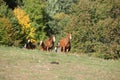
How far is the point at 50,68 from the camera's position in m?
15.6

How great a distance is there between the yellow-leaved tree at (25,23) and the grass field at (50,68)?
162 feet

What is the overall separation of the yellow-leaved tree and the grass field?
49.4 m

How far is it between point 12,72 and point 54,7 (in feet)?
209

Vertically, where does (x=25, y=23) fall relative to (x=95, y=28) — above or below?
above

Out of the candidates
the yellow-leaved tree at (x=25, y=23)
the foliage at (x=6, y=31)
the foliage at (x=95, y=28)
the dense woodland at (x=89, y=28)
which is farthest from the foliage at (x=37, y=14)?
the foliage at (x=95, y=28)

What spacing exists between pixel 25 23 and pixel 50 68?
56.1 metres

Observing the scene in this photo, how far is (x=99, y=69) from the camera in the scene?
16734 mm

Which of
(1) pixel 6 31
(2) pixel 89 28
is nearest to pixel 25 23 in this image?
(1) pixel 6 31

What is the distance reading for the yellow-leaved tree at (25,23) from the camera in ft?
226

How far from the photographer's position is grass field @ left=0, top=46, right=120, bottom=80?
1414 cm

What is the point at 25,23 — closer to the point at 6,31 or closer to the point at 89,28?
the point at 6,31

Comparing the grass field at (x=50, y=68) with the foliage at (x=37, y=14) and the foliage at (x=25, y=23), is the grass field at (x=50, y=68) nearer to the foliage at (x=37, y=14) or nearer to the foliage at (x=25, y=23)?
the foliage at (x=25, y=23)

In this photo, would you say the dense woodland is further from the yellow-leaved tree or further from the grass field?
the grass field

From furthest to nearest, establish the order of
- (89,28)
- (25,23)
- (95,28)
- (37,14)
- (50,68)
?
(37,14)
(25,23)
(89,28)
(95,28)
(50,68)
